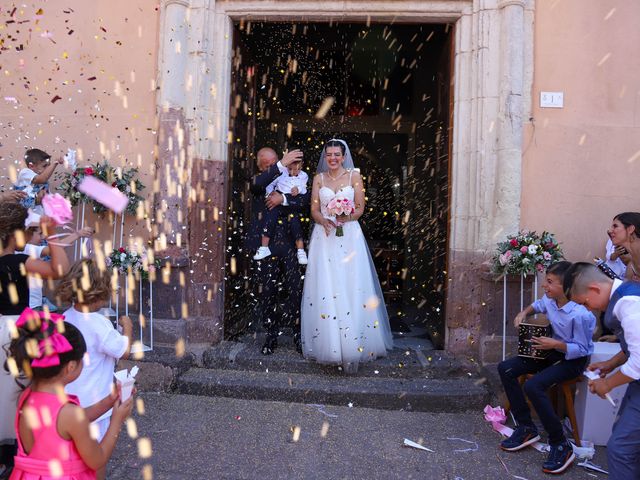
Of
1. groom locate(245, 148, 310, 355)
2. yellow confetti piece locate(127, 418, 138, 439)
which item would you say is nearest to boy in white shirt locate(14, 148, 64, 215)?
groom locate(245, 148, 310, 355)

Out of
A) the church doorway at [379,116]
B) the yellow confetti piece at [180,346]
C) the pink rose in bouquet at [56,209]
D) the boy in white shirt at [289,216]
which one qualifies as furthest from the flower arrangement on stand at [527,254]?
the pink rose in bouquet at [56,209]

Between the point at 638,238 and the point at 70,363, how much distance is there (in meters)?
2.97

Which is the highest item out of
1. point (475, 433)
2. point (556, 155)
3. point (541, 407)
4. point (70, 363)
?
point (556, 155)

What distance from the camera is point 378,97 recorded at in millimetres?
9336

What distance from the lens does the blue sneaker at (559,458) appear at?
3.46m

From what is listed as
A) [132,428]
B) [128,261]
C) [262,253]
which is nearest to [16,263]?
[132,428]

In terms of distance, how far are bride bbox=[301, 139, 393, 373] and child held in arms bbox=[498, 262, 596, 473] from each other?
1.39 meters

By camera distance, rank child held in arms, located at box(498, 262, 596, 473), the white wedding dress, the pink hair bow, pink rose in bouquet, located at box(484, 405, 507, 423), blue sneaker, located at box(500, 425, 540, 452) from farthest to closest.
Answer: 1. the white wedding dress
2. pink rose in bouquet, located at box(484, 405, 507, 423)
3. blue sneaker, located at box(500, 425, 540, 452)
4. child held in arms, located at box(498, 262, 596, 473)
5. the pink hair bow

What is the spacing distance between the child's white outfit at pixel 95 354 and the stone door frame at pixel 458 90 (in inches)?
106

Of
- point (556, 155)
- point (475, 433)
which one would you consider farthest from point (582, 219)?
point (475, 433)

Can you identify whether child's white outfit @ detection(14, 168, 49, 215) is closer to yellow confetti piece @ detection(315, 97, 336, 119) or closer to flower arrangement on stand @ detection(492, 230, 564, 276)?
flower arrangement on stand @ detection(492, 230, 564, 276)

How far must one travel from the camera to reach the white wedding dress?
479 cm

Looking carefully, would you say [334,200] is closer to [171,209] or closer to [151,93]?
[171,209]

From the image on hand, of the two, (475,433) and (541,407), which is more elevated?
(541,407)
